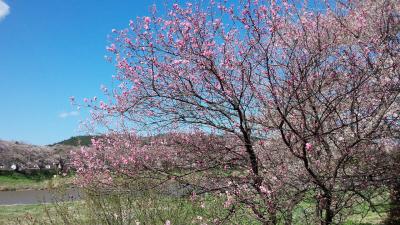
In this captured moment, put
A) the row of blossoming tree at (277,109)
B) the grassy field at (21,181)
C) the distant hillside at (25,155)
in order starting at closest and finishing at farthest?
1. the row of blossoming tree at (277,109)
2. the grassy field at (21,181)
3. the distant hillside at (25,155)

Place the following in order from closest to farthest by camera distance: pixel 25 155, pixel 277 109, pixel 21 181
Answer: pixel 277 109
pixel 21 181
pixel 25 155

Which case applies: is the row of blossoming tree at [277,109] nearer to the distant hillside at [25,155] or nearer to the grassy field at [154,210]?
the grassy field at [154,210]

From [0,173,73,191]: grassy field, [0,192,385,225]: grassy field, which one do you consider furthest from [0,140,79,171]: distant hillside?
[0,192,385,225]: grassy field

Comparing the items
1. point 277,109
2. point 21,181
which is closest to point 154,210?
point 277,109

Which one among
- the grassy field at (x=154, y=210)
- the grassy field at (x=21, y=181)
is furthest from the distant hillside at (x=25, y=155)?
the grassy field at (x=154, y=210)

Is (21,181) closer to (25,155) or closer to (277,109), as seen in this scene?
(25,155)

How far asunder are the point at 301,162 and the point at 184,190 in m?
1.66

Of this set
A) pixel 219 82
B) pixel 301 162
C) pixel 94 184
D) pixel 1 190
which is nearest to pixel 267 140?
pixel 301 162

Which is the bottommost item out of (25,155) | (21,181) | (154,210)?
(154,210)

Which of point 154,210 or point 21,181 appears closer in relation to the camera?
point 154,210

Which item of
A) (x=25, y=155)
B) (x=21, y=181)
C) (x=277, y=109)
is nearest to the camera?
(x=277, y=109)

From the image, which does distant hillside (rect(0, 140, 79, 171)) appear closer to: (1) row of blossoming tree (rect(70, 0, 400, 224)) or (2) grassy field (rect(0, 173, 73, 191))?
(2) grassy field (rect(0, 173, 73, 191))

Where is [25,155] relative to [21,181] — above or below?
above

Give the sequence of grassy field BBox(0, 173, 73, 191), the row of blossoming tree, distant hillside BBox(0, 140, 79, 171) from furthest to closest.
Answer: distant hillside BBox(0, 140, 79, 171), grassy field BBox(0, 173, 73, 191), the row of blossoming tree
